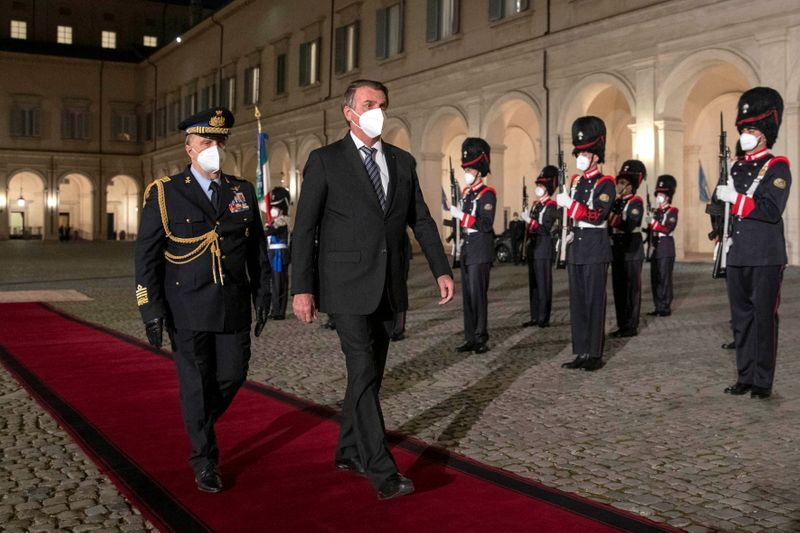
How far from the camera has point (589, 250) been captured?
7.30 meters

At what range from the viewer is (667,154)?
1925 cm

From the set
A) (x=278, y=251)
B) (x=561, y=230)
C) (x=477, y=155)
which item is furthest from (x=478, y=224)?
(x=278, y=251)

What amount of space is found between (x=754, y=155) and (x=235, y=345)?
3931 millimetres

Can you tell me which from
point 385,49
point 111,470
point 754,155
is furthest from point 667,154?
point 111,470

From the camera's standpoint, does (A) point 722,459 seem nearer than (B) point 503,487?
No

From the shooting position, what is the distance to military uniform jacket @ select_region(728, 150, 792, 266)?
596 centimetres

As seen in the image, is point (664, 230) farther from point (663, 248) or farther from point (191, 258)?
point (191, 258)

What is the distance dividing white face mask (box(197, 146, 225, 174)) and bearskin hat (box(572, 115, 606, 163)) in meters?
3.89

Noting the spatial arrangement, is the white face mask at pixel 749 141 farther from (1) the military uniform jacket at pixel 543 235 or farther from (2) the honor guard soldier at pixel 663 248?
(2) the honor guard soldier at pixel 663 248

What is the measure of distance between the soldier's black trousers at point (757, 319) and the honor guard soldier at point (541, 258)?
3760 mm

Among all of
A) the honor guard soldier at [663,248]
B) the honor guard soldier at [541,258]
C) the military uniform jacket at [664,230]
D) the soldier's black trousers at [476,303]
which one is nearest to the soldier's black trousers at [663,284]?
the honor guard soldier at [663,248]

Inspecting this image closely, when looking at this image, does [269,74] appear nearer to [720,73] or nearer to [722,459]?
[720,73]

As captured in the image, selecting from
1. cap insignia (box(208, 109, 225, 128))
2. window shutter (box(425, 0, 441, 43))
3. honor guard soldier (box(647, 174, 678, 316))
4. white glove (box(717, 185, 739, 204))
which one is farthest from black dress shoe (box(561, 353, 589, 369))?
window shutter (box(425, 0, 441, 43))

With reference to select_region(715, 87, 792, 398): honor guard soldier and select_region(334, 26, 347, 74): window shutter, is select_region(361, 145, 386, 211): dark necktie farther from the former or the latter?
select_region(334, 26, 347, 74): window shutter
